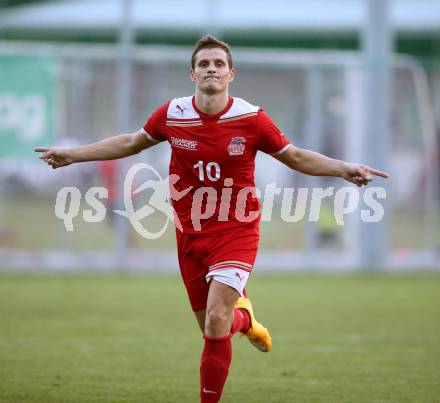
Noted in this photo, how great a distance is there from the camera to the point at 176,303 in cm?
1161

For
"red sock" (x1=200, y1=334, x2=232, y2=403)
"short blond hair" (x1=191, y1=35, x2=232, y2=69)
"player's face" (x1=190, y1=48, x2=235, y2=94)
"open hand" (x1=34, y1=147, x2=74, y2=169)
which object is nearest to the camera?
"red sock" (x1=200, y1=334, x2=232, y2=403)

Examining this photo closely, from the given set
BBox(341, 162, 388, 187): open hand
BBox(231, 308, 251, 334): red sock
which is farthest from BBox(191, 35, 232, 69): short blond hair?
BBox(231, 308, 251, 334): red sock

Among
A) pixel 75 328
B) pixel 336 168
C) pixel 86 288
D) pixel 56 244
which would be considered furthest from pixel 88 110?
pixel 336 168

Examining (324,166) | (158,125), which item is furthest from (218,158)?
(324,166)

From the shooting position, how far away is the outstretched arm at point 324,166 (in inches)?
234

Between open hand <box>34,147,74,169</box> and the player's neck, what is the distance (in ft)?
3.03

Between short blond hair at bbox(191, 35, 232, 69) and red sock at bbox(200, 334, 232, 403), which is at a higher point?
short blond hair at bbox(191, 35, 232, 69)

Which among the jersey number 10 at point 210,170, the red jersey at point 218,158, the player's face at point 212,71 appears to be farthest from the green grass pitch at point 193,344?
the player's face at point 212,71

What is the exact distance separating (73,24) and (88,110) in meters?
8.06

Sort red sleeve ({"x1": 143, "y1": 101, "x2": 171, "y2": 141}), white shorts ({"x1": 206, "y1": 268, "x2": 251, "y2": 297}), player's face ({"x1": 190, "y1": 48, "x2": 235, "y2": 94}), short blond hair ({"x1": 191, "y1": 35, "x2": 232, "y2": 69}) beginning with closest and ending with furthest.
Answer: white shorts ({"x1": 206, "y1": 268, "x2": 251, "y2": 297})
player's face ({"x1": 190, "y1": 48, "x2": 235, "y2": 94})
short blond hair ({"x1": 191, "y1": 35, "x2": 232, "y2": 69})
red sleeve ({"x1": 143, "y1": 101, "x2": 171, "y2": 141})

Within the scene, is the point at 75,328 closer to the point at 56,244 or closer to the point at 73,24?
the point at 56,244

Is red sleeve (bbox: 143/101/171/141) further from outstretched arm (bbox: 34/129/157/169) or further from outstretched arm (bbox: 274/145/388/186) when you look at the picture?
outstretched arm (bbox: 274/145/388/186)

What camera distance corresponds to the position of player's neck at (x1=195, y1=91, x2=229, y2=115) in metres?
5.91

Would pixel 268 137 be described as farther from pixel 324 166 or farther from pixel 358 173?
pixel 358 173
